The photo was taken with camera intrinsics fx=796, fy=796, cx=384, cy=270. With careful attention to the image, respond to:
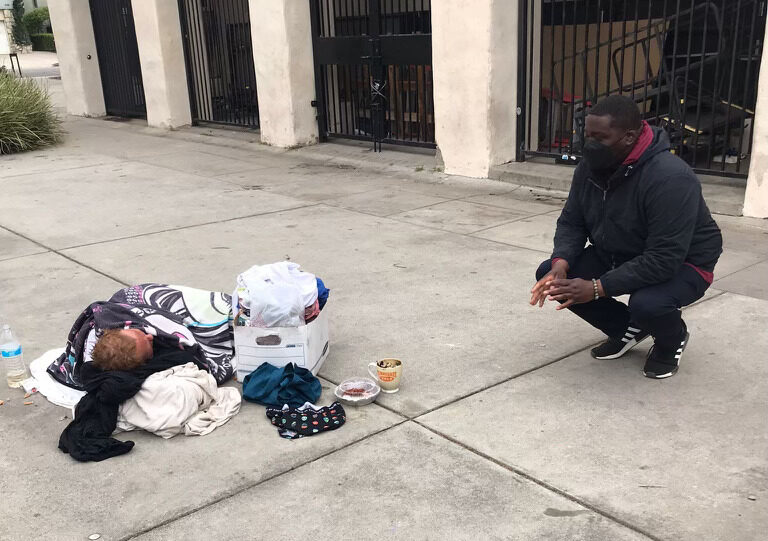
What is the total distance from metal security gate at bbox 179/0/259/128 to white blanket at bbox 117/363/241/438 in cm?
942

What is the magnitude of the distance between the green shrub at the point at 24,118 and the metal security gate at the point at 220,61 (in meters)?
2.42

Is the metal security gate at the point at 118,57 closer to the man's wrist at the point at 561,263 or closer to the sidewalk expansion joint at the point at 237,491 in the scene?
the man's wrist at the point at 561,263

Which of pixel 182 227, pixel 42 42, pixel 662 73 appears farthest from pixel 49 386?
pixel 42 42

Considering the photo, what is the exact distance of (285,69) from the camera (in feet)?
35.8

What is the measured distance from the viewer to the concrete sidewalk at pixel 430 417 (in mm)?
2891

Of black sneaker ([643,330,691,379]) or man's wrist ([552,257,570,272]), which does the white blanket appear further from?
black sneaker ([643,330,691,379])

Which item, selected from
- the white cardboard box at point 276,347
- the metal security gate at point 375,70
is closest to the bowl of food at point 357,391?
the white cardboard box at point 276,347

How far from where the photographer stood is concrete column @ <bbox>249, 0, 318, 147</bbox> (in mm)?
10789

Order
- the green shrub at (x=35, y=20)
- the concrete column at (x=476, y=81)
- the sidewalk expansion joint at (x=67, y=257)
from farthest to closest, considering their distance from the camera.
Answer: the green shrub at (x=35, y=20), the concrete column at (x=476, y=81), the sidewalk expansion joint at (x=67, y=257)

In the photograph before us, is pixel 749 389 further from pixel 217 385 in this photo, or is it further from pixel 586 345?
pixel 217 385

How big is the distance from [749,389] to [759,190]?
3397 mm

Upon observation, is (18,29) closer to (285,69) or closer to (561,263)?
(285,69)

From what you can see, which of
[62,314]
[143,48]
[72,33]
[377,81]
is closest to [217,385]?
[62,314]

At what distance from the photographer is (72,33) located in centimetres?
1578
